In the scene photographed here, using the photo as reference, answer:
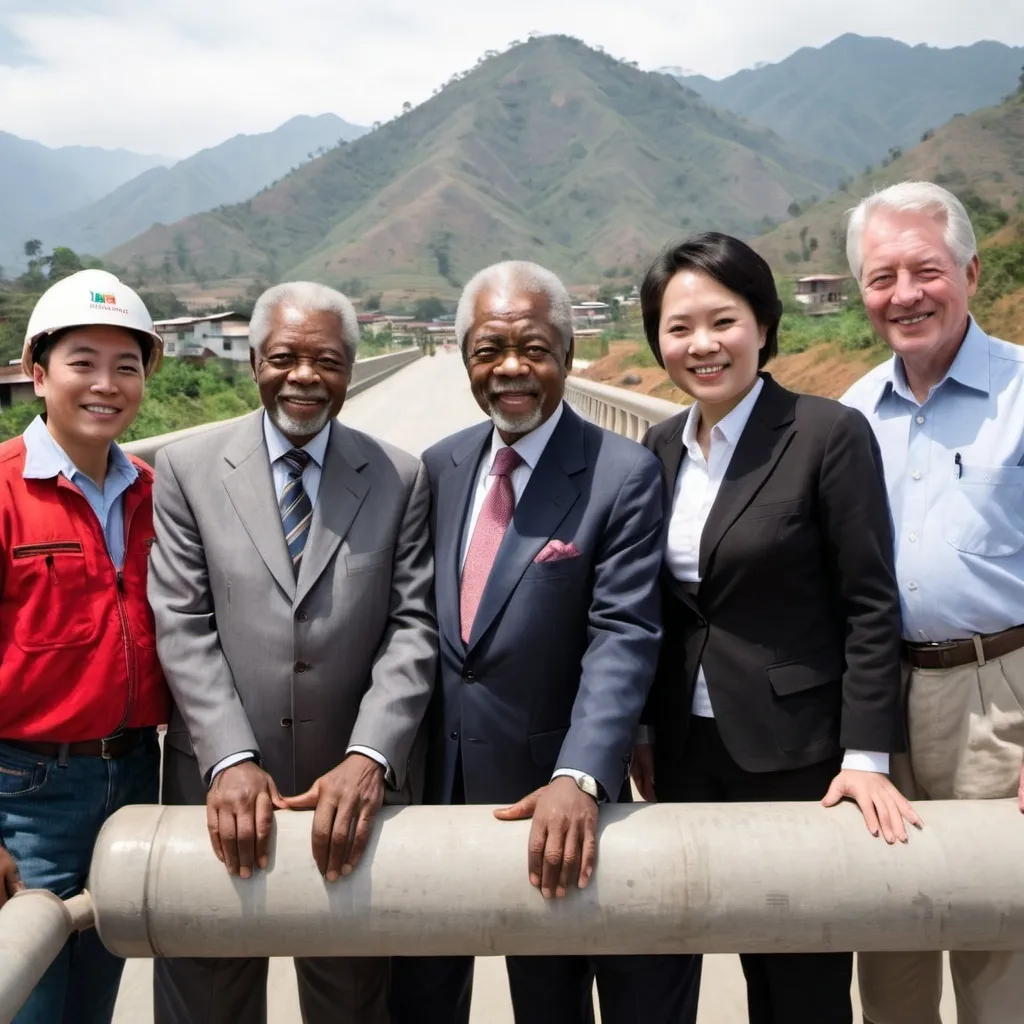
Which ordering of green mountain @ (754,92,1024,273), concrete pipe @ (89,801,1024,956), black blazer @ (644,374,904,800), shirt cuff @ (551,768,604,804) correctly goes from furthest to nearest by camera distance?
green mountain @ (754,92,1024,273) → black blazer @ (644,374,904,800) → shirt cuff @ (551,768,604,804) → concrete pipe @ (89,801,1024,956)

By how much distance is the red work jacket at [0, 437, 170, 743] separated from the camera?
2.35 m

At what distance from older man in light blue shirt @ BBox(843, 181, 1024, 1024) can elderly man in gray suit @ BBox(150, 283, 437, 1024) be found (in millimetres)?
1211

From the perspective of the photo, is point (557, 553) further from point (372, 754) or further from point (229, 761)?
point (229, 761)

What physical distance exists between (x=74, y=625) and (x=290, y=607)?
1.71ft

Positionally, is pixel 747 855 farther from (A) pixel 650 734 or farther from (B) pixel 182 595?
(B) pixel 182 595

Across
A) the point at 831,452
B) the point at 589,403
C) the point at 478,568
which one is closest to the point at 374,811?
the point at 478,568

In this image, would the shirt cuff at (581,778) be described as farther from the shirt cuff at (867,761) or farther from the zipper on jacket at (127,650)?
the zipper on jacket at (127,650)

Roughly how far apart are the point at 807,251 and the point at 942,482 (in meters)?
136

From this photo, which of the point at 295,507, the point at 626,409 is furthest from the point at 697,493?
the point at 626,409

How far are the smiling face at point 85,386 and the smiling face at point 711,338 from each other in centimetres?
142

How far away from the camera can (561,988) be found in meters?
2.48

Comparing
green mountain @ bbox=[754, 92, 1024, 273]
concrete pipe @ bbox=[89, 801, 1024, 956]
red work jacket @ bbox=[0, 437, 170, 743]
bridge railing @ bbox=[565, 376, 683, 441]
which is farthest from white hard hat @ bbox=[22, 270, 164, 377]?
green mountain @ bbox=[754, 92, 1024, 273]

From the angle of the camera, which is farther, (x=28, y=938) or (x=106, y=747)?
(x=106, y=747)

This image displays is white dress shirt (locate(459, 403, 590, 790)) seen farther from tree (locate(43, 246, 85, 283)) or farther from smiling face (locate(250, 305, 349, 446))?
tree (locate(43, 246, 85, 283))
